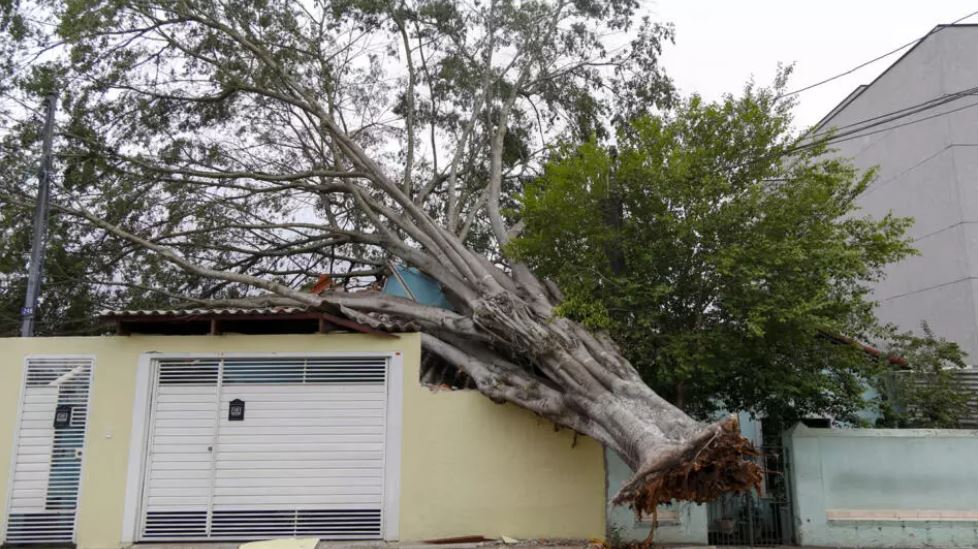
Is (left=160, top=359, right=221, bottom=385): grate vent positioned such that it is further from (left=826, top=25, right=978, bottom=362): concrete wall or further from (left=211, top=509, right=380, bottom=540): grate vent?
(left=826, top=25, right=978, bottom=362): concrete wall

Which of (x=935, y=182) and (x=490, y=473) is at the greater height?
(x=935, y=182)

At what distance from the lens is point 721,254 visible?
8812 millimetres

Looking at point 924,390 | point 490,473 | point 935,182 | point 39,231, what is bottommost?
point 490,473

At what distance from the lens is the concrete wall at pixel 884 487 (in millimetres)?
9297

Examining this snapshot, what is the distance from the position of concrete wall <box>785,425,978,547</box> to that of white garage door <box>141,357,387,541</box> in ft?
18.3

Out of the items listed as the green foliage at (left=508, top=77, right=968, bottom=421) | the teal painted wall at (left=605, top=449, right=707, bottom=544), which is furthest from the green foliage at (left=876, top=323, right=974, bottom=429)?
the teal painted wall at (left=605, top=449, right=707, bottom=544)

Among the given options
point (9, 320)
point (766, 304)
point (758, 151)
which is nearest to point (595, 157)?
point (758, 151)

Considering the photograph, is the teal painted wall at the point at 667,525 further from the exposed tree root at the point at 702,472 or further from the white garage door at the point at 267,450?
the white garage door at the point at 267,450

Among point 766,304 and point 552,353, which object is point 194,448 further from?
point 766,304

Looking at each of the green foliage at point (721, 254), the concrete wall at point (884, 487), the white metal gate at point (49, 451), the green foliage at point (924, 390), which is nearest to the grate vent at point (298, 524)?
the white metal gate at point (49, 451)

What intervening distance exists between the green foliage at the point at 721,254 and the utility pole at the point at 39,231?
7115 mm

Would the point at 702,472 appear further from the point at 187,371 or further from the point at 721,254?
the point at 187,371

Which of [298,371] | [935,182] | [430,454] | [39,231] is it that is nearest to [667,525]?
[430,454]

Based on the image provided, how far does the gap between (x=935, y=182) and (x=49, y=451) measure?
1779cm
